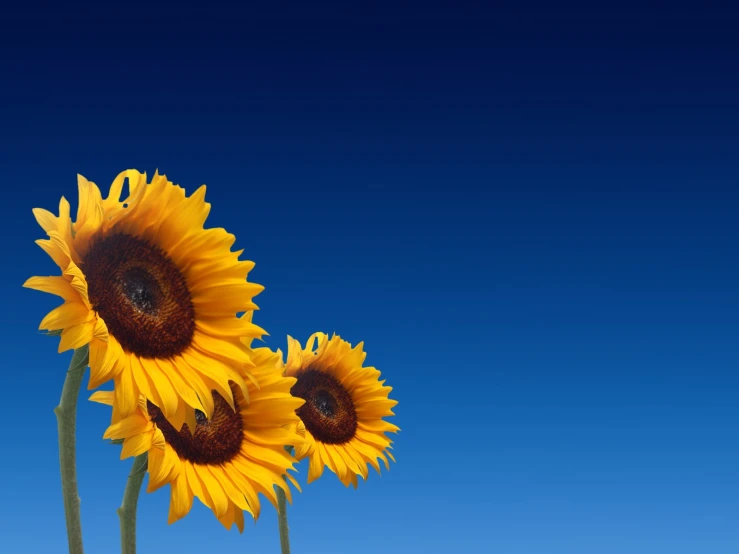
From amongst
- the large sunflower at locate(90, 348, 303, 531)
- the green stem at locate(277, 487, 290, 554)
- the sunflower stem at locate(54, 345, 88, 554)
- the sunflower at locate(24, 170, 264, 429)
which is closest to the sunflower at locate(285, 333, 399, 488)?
the green stem at locate(277, 487, 290, 554)

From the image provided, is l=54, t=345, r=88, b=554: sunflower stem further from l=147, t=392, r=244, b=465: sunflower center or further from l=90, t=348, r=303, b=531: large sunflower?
l=147, t=392, r=244, b=465: sunflower center

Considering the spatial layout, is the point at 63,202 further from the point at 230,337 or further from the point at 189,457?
the point at 189,457

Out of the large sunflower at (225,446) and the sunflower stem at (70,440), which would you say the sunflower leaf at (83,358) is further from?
the large sunflower at (225,446)

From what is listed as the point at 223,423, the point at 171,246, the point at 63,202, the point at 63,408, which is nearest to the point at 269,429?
the point at 223,423

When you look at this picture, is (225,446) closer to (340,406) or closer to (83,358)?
(83,358)

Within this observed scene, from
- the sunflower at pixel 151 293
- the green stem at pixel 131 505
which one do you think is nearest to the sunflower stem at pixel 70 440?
the sunflower at pixel 151 293

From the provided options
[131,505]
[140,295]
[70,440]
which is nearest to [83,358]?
[70,440]
